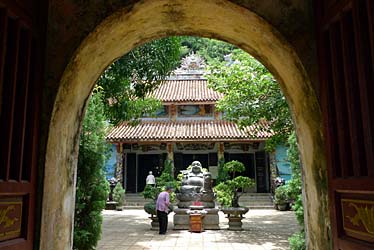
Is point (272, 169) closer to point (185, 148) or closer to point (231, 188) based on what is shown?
point (185, 148)

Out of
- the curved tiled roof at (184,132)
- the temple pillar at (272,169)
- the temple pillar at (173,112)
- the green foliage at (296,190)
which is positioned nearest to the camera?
the green foliage at (296,190)

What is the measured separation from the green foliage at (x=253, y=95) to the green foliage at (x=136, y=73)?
4.07 feet

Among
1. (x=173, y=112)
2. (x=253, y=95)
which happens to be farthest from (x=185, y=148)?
(x=253, y=95)

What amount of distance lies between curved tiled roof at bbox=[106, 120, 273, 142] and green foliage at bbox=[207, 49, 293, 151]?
9.69 m

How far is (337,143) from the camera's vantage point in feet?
8.43

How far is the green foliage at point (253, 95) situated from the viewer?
758 centimetres

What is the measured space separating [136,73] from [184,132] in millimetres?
11382

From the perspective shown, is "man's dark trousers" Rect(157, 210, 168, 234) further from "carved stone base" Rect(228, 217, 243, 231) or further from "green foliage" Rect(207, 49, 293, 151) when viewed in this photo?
"green foliage" Rect(207, 49, 293, 151)

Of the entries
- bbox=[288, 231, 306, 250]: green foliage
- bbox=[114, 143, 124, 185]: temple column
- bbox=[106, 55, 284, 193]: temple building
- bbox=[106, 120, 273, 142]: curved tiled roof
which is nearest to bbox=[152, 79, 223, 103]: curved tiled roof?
bbox=[106, 55, 284, 193]: temple building

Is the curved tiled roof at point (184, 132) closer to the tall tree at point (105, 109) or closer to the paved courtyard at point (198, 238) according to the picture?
the paved courtyard at point (198, 238)

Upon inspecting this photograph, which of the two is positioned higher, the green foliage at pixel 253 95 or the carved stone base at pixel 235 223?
the green foliage at pixel 253 95

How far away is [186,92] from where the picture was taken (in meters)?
22.7

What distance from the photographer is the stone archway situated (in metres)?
2.83

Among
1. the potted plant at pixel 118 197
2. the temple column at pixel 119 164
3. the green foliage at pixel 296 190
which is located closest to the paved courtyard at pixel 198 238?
the green foliage at pixel 296 190
